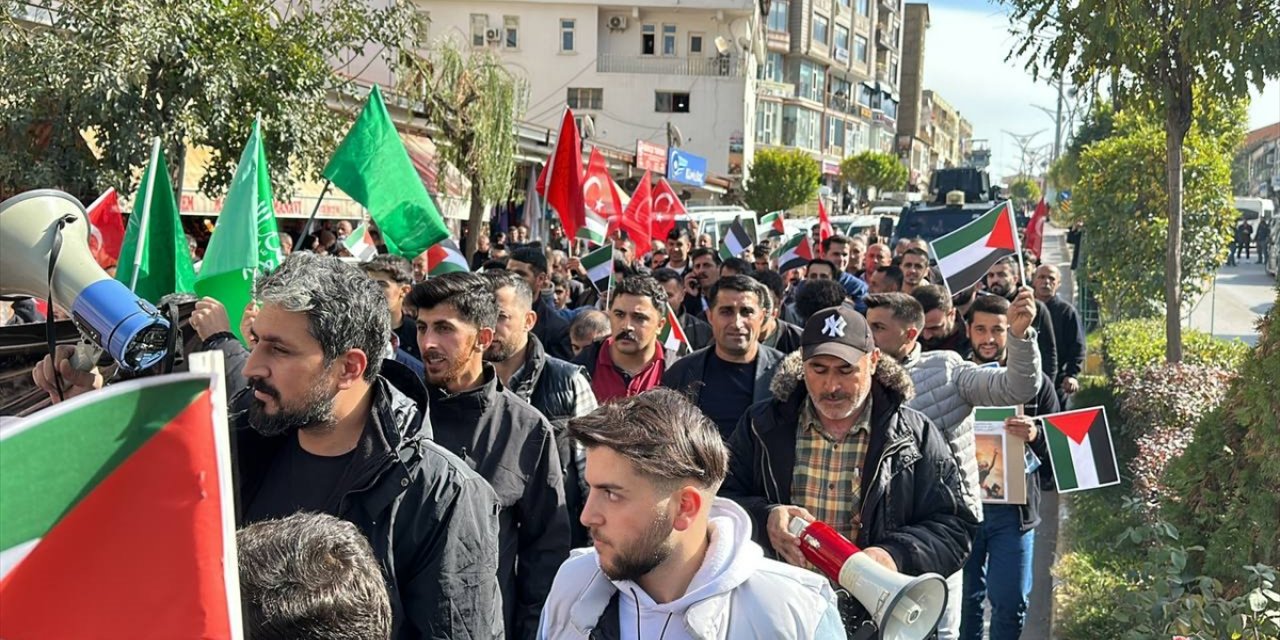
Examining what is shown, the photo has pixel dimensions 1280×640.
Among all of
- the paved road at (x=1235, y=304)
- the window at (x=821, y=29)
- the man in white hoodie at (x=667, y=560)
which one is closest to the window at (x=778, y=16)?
the window at (x=821, y=29)

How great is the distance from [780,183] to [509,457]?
4723cm

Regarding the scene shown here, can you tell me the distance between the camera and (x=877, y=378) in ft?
12.1

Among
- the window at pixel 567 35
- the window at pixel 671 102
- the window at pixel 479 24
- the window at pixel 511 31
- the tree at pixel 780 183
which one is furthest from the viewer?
the tree at pixel 780 183

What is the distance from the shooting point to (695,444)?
7.64 feet

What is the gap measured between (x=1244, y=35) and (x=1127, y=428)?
9.41 feet

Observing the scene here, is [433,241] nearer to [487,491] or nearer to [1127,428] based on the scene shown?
[487,491]

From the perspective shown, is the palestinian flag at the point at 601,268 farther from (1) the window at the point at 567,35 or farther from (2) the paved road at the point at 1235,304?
(1) the window at the point at 567,35

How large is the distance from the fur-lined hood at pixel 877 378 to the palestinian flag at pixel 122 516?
2.54 metres

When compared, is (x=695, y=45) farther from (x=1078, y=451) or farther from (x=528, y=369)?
(x=528, y=369)

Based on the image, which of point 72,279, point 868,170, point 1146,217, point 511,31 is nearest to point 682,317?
point 72,279

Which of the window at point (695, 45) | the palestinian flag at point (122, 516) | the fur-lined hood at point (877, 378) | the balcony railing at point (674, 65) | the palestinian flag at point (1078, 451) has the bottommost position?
the palestinian flag at point (1078, 451)

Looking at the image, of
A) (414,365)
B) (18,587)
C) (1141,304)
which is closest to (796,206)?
(1141,304)

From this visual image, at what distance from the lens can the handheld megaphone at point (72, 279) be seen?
298 centimetres

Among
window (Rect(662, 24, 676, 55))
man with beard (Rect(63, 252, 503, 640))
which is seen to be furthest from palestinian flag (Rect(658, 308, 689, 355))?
window (Rect(662, 24, 676, 55))
